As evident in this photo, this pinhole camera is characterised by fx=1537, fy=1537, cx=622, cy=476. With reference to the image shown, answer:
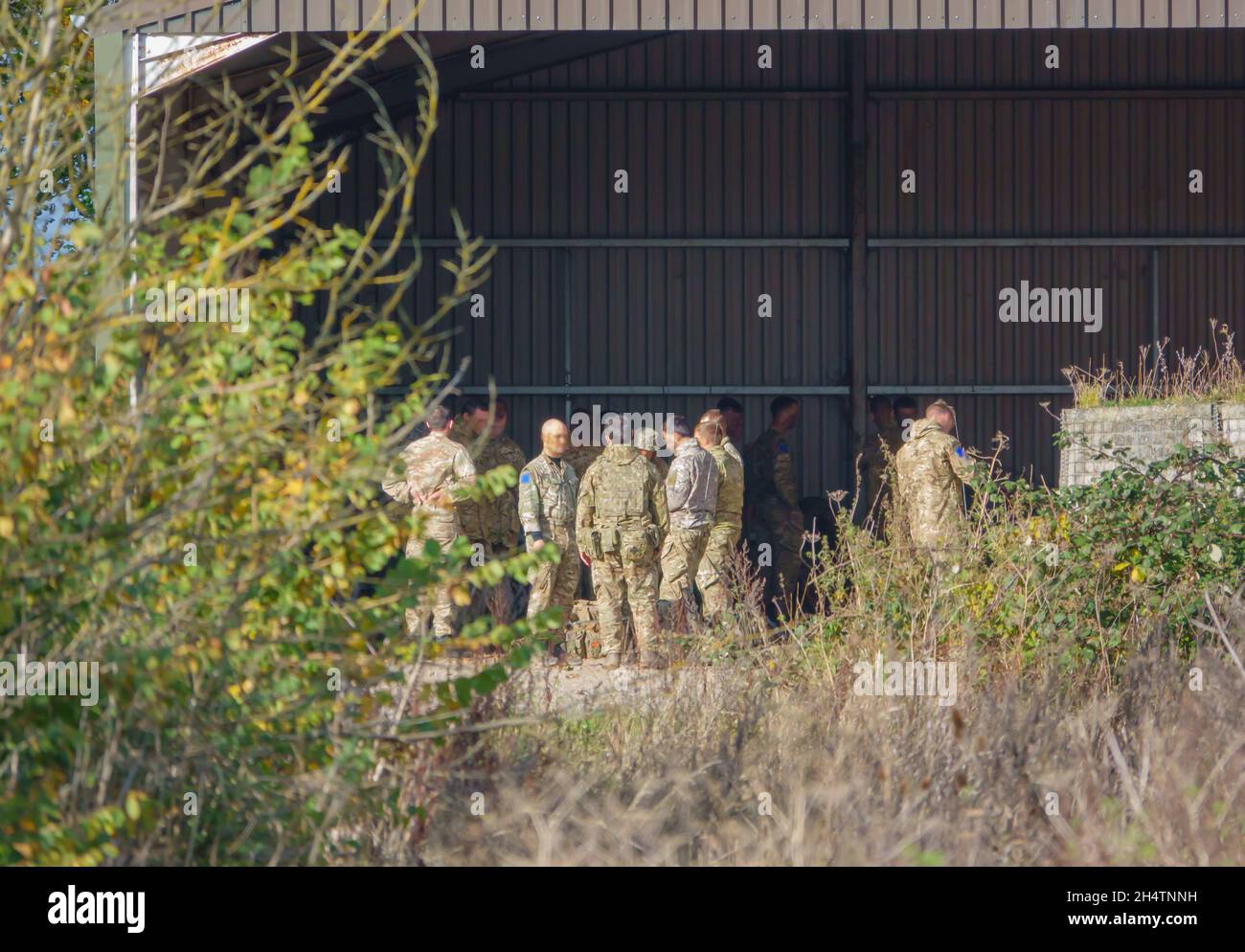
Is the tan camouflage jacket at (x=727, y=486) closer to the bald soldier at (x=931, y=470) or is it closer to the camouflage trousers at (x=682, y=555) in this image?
the camouflage trousers at (x=682, y=555)

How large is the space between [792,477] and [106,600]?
11.5 m

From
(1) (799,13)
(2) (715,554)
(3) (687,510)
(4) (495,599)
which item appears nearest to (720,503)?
(2) (715,554)

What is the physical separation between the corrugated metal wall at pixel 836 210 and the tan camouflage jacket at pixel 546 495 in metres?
6.15

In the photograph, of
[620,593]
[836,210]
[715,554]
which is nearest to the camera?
[620,593]

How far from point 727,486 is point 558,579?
150 cm

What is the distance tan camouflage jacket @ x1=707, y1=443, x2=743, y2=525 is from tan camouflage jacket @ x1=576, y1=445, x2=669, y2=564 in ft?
2.80

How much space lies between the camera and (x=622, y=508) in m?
10.9

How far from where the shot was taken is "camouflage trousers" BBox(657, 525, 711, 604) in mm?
11398

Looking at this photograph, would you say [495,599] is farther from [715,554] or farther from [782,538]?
[782,538]

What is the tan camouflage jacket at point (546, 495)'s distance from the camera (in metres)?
11.3

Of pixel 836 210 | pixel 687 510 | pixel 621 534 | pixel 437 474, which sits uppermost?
pixel 836 210
